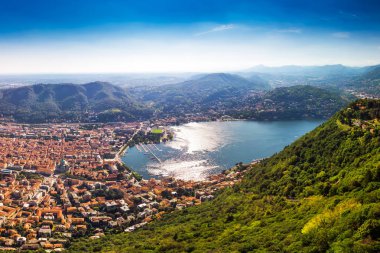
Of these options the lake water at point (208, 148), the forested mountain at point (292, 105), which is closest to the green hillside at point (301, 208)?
the lake water at point (208, 148)

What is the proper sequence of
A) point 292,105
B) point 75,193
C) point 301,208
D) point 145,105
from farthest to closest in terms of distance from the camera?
point 145,105
point 292,105
point 75,193
point 301,208

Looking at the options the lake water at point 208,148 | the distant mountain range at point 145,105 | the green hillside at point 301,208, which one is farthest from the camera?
the distant mountain range at point 145,105

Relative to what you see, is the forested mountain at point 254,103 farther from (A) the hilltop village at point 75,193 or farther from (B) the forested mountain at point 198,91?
(A) the hilltop village at point 75,193

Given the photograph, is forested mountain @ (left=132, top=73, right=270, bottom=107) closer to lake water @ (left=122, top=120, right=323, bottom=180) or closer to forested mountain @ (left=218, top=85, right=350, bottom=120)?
forested mountain @ (left=218, top=85, right=350, bottom=120)

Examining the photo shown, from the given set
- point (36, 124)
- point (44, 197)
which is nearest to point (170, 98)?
point (36, 124)

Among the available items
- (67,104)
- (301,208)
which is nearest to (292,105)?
(67,104)

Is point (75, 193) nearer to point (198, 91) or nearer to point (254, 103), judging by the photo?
point (254, 103)
